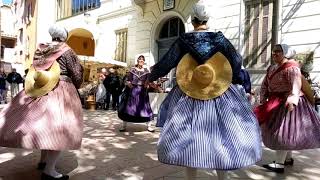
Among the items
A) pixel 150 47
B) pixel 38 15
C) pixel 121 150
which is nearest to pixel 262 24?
pixel 150 47

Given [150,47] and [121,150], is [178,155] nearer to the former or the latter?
[121,150]

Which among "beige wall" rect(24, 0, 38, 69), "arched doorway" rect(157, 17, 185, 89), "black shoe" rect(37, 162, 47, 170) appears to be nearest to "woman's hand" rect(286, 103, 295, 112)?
"black shoe" rect(37, 162, 47, 170)

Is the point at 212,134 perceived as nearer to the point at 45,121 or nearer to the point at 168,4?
the point at 45,121

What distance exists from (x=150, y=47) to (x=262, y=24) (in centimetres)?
556

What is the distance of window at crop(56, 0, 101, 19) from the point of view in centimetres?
2100

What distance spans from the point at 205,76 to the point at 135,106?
4832 mm

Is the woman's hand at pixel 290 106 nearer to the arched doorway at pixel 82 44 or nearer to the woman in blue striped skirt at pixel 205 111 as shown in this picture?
the woman in blue striped skirt at pixel 205 111

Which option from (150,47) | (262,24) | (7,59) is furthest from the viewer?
(7,59)

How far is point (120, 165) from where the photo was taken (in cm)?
525

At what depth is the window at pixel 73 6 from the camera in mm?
20997

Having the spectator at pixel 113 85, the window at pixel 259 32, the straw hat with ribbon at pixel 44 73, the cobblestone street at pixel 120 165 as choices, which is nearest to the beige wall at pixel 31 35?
the spectator at pixel 113 85

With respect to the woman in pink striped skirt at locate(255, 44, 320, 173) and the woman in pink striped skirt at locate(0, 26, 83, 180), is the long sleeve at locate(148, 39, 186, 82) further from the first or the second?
the woman in pink striped skirt at locate(255, 44, 320, 173)

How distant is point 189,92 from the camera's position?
3773 millimetres

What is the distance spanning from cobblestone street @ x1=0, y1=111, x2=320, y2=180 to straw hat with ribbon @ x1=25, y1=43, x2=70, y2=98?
36.9 inches
